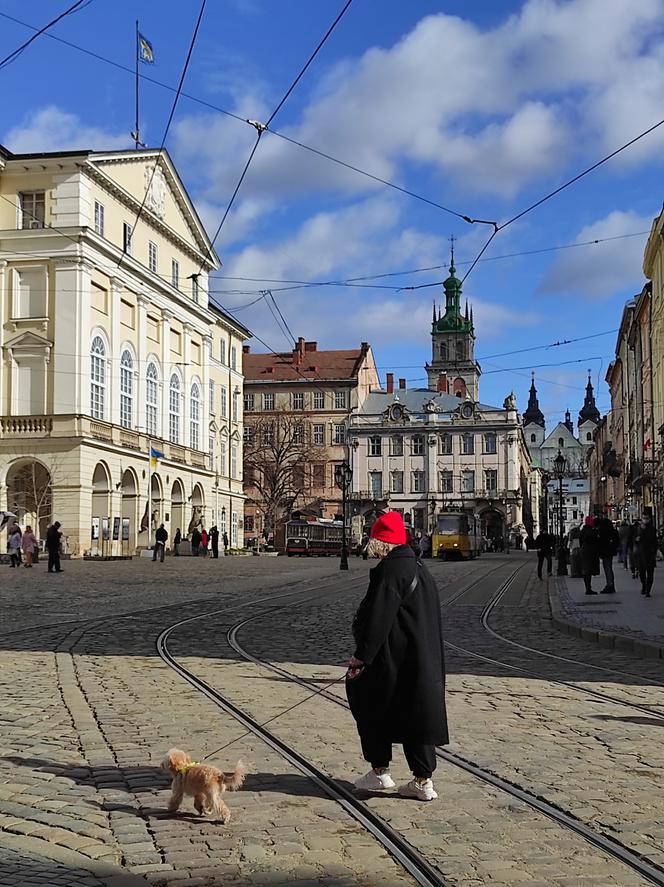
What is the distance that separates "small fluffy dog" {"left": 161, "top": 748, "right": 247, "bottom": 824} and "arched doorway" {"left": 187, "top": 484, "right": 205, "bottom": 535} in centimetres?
6056

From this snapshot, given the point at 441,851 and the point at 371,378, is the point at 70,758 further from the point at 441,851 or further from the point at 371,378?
the point at 371,378

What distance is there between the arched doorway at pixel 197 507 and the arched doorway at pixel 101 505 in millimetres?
12975

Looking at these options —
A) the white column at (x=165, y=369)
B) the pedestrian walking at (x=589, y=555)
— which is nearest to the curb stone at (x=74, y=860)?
the pedestrian walking at (x=589, y=555)

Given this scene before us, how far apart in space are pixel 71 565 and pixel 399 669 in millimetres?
39444

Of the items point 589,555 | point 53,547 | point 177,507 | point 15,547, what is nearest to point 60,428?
point 15,547

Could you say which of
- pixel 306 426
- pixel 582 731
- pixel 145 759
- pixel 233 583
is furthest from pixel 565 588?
pixel 306 426

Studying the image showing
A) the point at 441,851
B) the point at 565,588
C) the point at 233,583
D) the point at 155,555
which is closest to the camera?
the point at 441,851

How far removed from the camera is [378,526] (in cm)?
627

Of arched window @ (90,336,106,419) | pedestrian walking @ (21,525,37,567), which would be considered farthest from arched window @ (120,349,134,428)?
pedestrian walking @ (21,525,37,567)

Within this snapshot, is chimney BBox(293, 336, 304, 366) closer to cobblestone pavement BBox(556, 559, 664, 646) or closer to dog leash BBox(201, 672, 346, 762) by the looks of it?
cobblestone pavement BBox(556, 559, 664, 646)

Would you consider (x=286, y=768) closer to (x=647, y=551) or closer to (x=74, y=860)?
(x=74, y=860)

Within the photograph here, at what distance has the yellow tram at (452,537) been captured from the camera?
63.6 meters

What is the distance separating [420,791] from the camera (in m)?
6.21

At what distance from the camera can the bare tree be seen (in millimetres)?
88938
